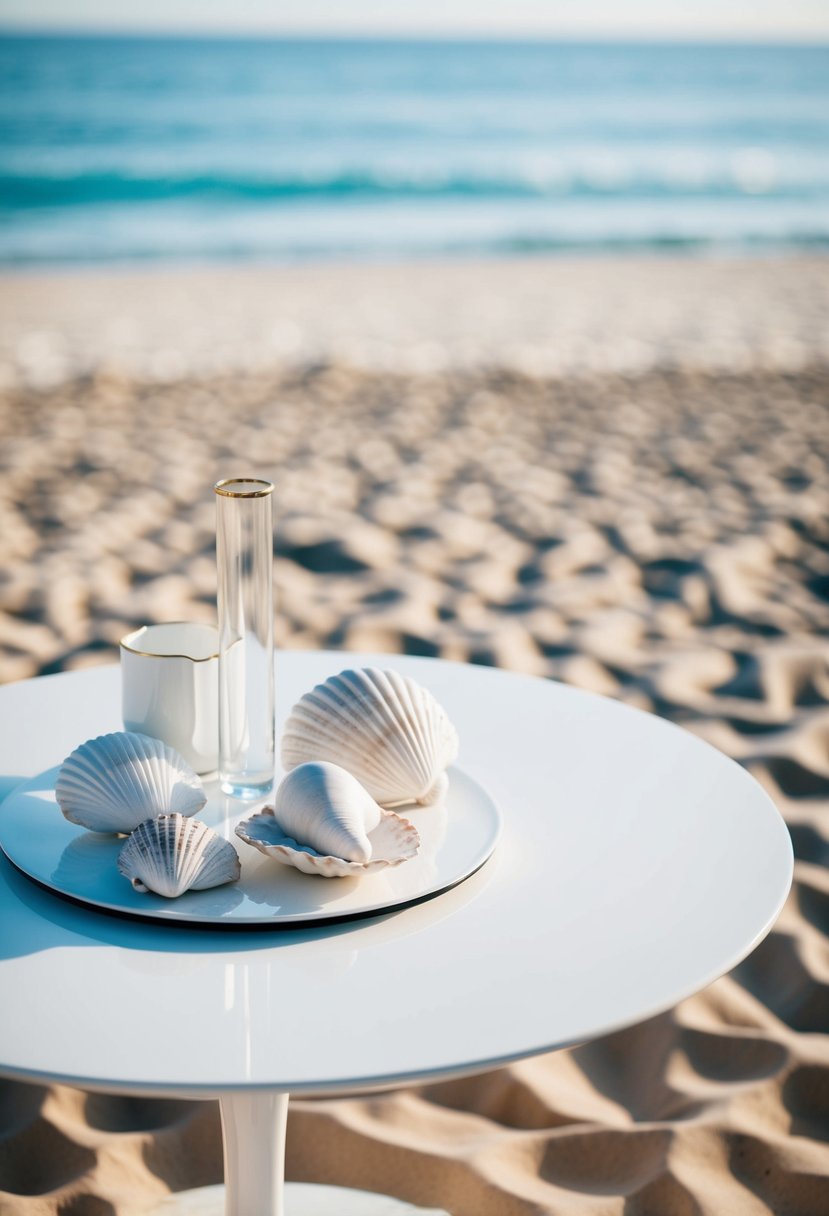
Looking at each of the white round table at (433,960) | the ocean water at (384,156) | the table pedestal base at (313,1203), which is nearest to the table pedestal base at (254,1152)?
the white round table at (433,960)

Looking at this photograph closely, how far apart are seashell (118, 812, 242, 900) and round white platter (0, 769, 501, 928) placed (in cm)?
1

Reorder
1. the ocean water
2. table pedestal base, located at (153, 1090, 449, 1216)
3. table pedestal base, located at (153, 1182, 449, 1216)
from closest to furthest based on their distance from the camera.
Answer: table pedestal base, located at (153, 1090, 449, 1216) < table pedestal base, located at (153, 1182, 449, 1216) < the ocean water

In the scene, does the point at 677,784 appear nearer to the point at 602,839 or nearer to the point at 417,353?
the point at 602,839

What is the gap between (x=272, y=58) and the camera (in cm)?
2878

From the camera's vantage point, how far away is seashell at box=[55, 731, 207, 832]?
2.60 feet

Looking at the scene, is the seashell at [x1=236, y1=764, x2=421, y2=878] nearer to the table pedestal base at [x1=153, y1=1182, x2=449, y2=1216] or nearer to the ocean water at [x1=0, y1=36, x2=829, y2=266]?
the table pedestal base at [x1=153, y1=1182, x2=449, y2=1216]

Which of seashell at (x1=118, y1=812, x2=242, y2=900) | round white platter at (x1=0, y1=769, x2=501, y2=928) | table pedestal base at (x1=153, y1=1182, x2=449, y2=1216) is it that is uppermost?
seashell at (x1=118, y1=812, x2=242, y2=900)

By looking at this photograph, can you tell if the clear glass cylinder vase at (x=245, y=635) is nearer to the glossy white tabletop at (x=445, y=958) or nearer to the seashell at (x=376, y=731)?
the seashell at (x=376, y=731)

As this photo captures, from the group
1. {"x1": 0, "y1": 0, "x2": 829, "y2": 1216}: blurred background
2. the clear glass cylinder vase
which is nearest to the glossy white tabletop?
the clear glass cylinder vase

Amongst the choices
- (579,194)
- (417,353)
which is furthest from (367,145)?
(417,353)

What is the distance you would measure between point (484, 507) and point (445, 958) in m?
2.57

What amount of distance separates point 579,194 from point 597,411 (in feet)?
31.7

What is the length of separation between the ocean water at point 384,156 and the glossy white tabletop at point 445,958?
325 inches

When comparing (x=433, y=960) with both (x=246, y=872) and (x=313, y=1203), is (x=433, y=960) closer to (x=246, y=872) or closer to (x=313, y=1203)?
(x=246, y=872)
